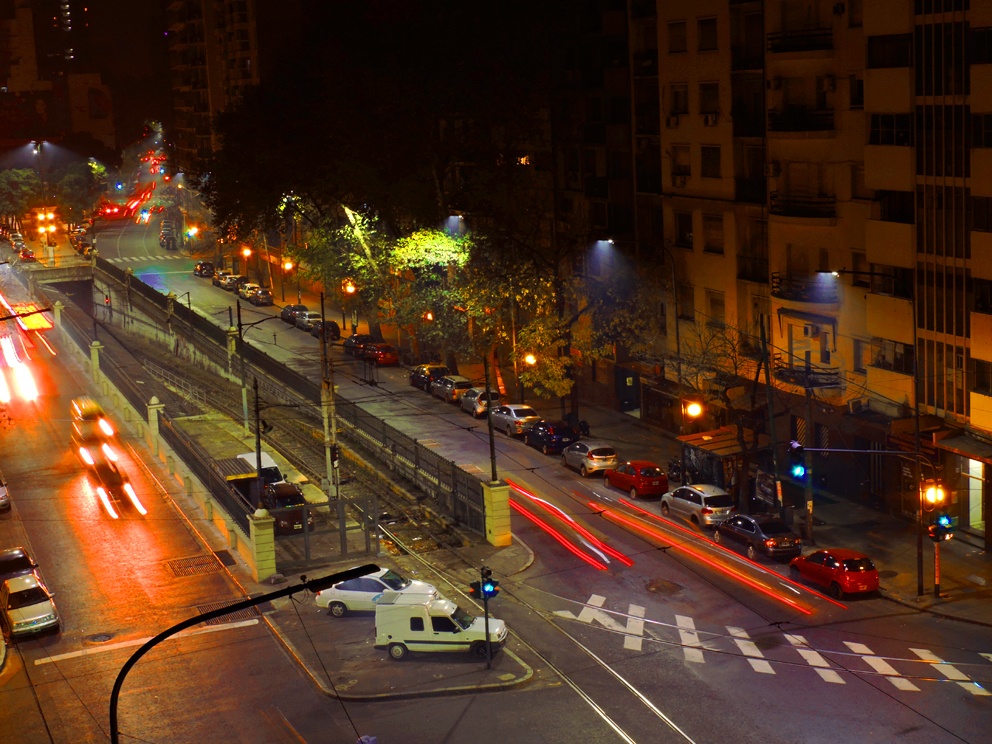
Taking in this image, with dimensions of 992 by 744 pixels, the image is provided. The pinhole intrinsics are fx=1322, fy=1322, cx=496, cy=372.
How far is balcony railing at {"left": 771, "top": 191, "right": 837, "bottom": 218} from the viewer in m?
48.3

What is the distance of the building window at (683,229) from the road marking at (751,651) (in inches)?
962

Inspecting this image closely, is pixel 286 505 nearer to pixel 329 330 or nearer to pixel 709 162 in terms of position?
pixel 709 162

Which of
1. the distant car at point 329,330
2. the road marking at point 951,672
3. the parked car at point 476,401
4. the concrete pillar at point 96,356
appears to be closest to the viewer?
the road marking at point 951,672

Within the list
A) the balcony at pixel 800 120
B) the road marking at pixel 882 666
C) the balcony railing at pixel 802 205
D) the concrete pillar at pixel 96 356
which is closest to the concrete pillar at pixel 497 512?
the road marking at pixel 882 666

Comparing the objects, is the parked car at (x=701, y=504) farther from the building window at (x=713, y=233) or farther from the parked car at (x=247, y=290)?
the parked car at (x=247, y=290)

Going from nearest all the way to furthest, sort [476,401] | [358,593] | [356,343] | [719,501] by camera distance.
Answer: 1. [358,593]
2. [719,501]
3. [476,401]
4. [356,343]

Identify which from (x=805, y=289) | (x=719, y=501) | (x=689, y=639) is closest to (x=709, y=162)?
(x=805, y=289)

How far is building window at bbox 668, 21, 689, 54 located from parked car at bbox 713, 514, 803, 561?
22447mm

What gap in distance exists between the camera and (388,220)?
232ft

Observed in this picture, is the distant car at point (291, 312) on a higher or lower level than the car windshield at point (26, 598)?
higher

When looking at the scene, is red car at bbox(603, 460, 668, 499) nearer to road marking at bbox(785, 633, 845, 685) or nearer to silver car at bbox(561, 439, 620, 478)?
silver car at bbox(561, 439, 620, 478)

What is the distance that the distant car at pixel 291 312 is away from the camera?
289 feet

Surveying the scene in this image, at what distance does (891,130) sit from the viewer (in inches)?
1747

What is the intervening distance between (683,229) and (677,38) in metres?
8.11
